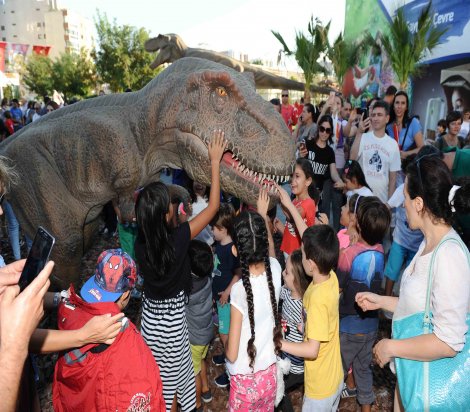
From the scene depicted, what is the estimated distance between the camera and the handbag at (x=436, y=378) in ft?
5.82

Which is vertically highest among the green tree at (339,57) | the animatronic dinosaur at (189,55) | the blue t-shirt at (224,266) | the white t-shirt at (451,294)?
the green tree at (339,57)

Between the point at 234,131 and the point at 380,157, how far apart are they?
2.56 m

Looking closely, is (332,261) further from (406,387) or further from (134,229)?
(134,229)

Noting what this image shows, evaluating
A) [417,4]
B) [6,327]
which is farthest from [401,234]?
[417,4]

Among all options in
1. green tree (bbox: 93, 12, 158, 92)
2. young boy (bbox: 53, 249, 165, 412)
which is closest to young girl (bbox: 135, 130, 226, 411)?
young boy (bbox: 53, 249, 165, 412)

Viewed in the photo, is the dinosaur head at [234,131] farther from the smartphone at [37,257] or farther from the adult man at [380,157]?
the adult man at [380,157]

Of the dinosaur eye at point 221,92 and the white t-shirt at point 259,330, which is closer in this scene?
the white t-shirt at point 259,330

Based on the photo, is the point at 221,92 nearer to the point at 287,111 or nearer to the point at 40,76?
the point at 287,111

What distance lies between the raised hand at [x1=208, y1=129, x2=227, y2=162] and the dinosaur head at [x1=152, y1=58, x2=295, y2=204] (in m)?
0.03

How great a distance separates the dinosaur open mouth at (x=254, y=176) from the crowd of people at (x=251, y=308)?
0.06 m

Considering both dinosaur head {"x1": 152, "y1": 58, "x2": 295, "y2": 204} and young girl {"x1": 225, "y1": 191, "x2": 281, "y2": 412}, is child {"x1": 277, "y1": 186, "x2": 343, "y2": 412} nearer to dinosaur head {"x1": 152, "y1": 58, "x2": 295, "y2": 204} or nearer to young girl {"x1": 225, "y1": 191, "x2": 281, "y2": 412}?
young girl {"x1": 225, "y1": 191, "x2": 281, "y2": 412}

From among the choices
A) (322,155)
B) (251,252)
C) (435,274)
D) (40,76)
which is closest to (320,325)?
(251,252)

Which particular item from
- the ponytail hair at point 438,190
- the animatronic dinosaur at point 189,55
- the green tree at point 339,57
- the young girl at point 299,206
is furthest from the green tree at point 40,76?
the ponytail hair at point 438,190

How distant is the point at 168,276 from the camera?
238cm
